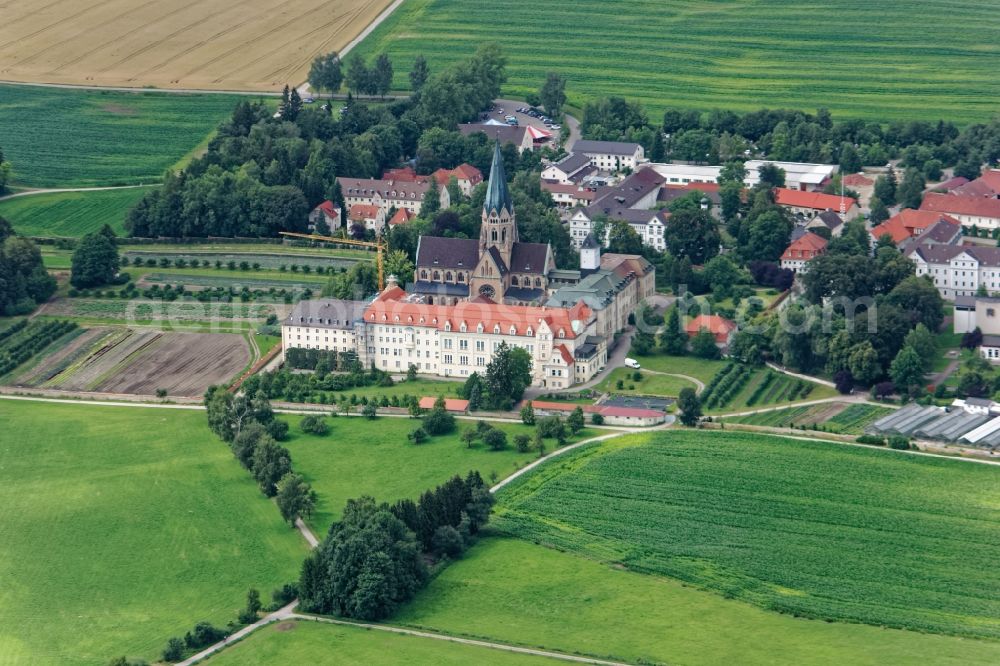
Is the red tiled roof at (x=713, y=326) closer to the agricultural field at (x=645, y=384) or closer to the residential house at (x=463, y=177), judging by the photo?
the agricultural field at (x=645, y=384)

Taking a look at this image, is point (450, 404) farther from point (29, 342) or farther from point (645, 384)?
point (29, 342)

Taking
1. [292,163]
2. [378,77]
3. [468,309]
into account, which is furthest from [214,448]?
[378,77]

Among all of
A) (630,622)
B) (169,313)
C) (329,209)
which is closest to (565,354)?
(169,313)

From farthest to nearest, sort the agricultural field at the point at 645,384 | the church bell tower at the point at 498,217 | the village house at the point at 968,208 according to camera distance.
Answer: the village house at the point at 968,208 < the church bell tower at the point at 498,217 < the agricultural field at the point at 645,384

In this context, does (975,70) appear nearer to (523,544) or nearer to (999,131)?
(999,131)

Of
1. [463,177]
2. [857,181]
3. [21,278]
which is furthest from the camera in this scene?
[463,177]

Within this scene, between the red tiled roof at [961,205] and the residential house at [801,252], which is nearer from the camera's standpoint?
the residential house at [801,252]

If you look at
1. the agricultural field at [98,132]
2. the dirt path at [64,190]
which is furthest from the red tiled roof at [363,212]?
the agricultural field at [98,132]

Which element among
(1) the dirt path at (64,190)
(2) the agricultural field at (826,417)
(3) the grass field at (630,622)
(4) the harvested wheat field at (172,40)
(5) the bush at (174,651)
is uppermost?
(4) the harvested wheat field at (172,40)
